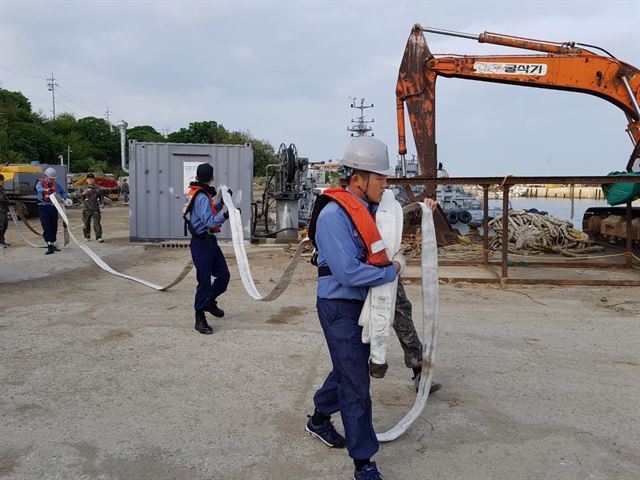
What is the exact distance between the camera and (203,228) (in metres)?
5.79

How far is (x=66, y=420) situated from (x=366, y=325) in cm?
238

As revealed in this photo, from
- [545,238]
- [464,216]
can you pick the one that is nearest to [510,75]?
[545,238]

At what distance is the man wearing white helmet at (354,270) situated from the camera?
8.84 feet

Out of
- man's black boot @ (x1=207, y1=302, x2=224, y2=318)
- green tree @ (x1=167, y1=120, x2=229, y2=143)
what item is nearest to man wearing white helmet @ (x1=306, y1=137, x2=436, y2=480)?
man's black boot @ (x1=207, y1=302, x2=224, y2=318)

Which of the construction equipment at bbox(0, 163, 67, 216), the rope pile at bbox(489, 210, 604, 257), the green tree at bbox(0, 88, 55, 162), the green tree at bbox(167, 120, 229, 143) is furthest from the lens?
the green tree at bbox(167, 120, 229, 143)

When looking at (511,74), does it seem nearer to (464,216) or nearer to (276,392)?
(464,216)

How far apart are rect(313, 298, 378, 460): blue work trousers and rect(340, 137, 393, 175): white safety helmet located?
699 millimetres

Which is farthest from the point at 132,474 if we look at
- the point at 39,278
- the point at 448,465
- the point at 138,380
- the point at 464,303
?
the point at 39,278

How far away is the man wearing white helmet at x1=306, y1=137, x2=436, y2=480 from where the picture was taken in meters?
2.69

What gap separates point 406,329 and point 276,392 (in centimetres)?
115

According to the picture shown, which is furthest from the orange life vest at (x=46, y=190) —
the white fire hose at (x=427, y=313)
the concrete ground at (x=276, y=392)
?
the white fire hose at (x=427, y=313)

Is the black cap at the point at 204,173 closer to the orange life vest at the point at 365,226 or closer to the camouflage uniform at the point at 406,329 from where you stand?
the camouflage uniform at the point at 406,329

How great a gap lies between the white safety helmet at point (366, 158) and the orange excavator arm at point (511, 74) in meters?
7.52

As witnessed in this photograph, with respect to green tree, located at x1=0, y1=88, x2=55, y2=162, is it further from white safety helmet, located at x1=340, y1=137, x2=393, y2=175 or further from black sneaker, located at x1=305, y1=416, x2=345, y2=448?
white safety helmet, located at x1=340, y1=137, x2=393, y2=175
